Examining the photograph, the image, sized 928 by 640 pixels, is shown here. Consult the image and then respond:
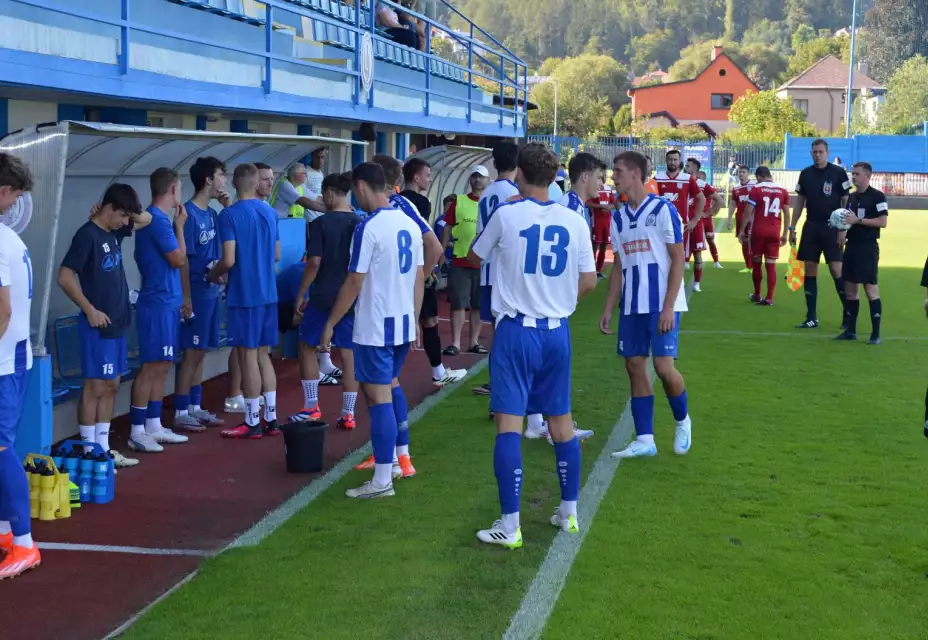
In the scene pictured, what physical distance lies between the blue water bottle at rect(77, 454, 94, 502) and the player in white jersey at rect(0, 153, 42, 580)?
3.57 ft

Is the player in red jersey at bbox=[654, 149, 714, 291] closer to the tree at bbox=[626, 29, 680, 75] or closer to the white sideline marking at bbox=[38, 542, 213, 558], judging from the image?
the white sideline marking at bbox=[38, 542, 213, 558]

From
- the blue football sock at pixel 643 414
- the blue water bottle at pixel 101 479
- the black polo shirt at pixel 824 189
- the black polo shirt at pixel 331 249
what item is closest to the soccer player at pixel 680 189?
the black polo shirt at pixel 824 189

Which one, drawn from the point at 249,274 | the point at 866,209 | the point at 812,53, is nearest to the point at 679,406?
the point at 249,274

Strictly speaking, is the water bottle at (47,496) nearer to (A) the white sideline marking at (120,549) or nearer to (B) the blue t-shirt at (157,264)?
(A) the white sideline marking at (120,549)

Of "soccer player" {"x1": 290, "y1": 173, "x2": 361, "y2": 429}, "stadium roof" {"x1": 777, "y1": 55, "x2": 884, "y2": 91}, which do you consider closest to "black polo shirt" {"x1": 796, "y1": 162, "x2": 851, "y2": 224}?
"soccer player" {"x1": 290, "y1": 173, "x2": 361, "y2": 429}

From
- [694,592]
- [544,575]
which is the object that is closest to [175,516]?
[544,575]

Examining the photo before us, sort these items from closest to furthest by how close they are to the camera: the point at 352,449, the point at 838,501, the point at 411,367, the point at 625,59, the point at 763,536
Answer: the point at 763,536, the point at 838,501, the point at 352,449, the point at 411,367, the point at 625,59

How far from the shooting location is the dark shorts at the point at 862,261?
1250cm

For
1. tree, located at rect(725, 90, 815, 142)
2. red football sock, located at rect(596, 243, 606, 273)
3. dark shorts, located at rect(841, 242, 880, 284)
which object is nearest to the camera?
dark shorts, located at rect(841, 242, 880, 284)

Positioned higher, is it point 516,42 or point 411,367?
point 516,42

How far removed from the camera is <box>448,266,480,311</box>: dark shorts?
11.2 metres

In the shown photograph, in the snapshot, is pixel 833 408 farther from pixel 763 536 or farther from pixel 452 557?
pixel 452 557

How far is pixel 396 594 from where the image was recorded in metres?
5.16

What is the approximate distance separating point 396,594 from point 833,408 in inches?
214
